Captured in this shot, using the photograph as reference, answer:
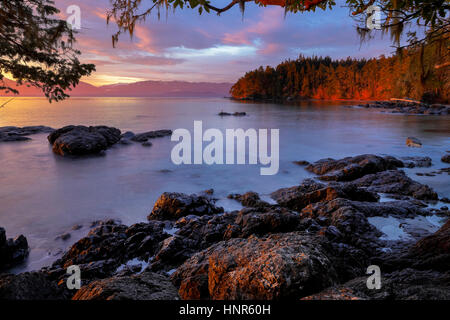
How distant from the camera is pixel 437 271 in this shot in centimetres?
283

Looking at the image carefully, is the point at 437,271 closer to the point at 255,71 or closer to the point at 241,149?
the point at 241,149

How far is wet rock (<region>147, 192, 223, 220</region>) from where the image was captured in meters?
6.40

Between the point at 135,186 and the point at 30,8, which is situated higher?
the point at 30,8

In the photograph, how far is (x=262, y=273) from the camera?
7.52ft

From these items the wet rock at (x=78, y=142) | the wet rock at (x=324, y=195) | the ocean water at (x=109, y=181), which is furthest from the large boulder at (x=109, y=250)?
the wet rock at (x=78, y=142)

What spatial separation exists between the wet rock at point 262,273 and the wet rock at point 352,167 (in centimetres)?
680

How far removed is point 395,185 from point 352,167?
5.97 feet

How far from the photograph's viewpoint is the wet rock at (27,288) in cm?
250

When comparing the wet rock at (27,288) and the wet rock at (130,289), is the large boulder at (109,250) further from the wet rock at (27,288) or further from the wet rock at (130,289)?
the wet rock at (130,289)

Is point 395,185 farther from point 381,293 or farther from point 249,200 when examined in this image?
point 381,293

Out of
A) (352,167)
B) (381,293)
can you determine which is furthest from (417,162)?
(381,293)

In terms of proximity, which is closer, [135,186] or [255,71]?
[135,186]
